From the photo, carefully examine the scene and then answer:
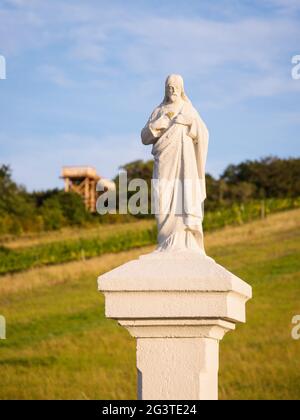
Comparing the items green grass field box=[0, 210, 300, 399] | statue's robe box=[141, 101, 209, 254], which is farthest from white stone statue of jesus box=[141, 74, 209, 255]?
green grass field box=[0, 210, 300, 399]

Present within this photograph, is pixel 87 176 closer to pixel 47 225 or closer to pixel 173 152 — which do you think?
pixel 47 225

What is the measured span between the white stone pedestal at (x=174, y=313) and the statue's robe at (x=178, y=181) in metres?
0.30

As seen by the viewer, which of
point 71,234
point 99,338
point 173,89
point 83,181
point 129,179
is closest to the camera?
point 173,89

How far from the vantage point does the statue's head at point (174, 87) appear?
6.81 meters

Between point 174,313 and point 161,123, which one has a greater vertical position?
point 161,123

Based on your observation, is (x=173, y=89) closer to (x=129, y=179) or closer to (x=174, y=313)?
(x=174, y=313)

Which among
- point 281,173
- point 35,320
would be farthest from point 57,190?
point 35,320

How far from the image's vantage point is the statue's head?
22.4ft

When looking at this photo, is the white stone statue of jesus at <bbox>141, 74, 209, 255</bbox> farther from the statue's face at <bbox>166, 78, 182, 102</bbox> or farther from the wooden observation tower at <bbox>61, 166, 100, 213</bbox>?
the wooden observation tower at <bbox>61, 166, 100, 213</bbox>

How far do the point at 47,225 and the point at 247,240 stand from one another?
58.0 feet

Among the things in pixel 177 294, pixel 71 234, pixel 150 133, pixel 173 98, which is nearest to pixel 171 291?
pixel 177 294

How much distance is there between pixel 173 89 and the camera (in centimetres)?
683

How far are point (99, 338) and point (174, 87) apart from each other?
18661 mm

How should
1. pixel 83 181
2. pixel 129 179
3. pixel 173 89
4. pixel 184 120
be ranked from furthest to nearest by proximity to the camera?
pixel 83 181 → pixel 129 179 → pixel 173 89 → pixel 184 120
